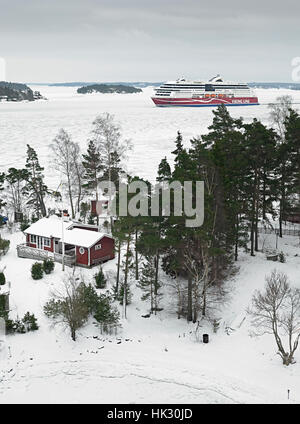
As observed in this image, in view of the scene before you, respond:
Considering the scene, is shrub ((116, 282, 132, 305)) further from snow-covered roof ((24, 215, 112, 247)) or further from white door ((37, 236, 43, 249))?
white door ((37, 236, 43, 249))

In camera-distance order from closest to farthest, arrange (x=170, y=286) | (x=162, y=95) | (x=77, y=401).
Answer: (x=77, y=401) < (x=170, y=286) < (x=162, y=95)

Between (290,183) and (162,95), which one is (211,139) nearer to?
(290,183)

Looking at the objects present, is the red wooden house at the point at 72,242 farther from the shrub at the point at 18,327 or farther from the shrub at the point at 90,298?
the shrub at the point at 18,327

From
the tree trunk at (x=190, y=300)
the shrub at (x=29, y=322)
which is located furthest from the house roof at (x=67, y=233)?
the tree trunk at (x=190, y=300)

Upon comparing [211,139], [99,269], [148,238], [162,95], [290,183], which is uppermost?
[162,95]

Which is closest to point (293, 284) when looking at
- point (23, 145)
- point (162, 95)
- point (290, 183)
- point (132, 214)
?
point (290, 183)

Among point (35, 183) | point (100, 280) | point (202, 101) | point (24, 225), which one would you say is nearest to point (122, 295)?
point (100, 280)

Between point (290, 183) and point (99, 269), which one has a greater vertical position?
point (290, 183)
